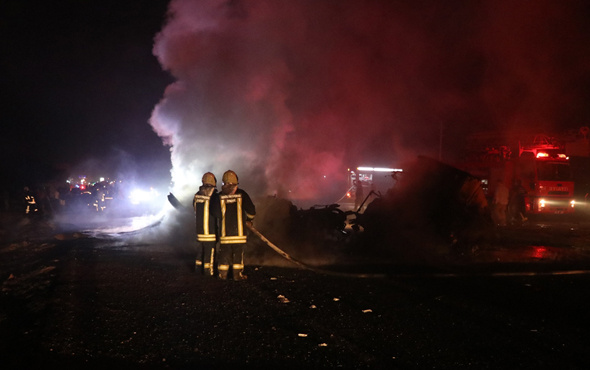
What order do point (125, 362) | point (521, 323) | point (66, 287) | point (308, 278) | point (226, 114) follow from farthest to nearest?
1. point (226, 114)
2. point (308, 278)
3. point (66, 287)
4. point (521, 323)
5. point (125, 362)

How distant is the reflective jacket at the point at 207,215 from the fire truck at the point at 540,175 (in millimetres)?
14470

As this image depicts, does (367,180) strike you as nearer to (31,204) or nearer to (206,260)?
(31,204)

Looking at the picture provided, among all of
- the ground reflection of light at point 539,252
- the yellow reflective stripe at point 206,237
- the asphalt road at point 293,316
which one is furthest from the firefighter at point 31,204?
the ground reflection of light at point 539,252

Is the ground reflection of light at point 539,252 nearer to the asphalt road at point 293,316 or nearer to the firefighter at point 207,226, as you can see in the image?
the asphalt road at point 293,316

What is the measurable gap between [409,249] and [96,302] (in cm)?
618

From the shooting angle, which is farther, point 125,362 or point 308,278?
point 308,278

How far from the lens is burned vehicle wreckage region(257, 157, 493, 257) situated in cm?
902

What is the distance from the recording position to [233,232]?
6.38m

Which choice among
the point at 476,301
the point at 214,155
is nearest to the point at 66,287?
the point at 476,301

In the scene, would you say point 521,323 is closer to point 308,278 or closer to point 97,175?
point 308,278

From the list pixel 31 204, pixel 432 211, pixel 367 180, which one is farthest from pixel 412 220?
pixel 31 204

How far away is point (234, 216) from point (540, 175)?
A: 49.8 ft

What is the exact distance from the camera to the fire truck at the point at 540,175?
16.7 metres

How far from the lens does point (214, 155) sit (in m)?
14.4
